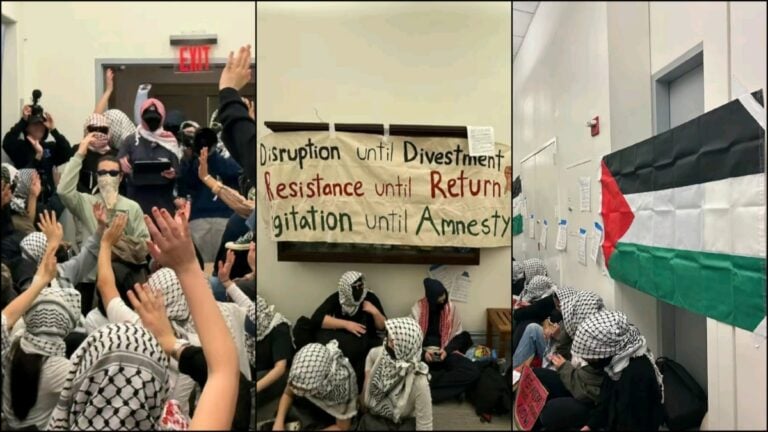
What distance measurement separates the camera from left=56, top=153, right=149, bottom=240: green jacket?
0.95 metres

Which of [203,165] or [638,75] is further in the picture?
[203,165]

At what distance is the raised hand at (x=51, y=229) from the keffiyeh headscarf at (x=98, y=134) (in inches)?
6.5

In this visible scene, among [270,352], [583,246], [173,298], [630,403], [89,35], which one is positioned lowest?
[630,403]

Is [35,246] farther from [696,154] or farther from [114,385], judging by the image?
[696,154]

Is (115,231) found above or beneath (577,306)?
above

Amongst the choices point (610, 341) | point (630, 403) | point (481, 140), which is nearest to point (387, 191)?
point (481, 140)

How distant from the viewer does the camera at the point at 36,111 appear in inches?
37.2

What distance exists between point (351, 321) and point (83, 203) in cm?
60

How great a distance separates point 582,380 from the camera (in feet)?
3.08

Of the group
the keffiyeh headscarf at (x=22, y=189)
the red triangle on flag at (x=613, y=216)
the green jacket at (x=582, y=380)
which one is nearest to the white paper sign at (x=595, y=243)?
the red triangle on flag at (x=613, y=216)

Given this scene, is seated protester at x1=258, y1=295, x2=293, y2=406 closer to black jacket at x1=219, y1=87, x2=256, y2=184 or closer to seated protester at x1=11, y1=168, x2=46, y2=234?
black jacket at x1=219, y1=87, x2=256, y2=184

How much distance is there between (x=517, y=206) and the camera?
35.0 inches

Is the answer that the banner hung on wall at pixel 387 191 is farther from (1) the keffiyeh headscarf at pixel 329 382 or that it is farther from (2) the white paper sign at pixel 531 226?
(1) the keffiyeh headscarf at pixel 329 382

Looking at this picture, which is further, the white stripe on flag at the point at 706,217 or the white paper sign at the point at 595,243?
the white paper sign at the point at 595,243
